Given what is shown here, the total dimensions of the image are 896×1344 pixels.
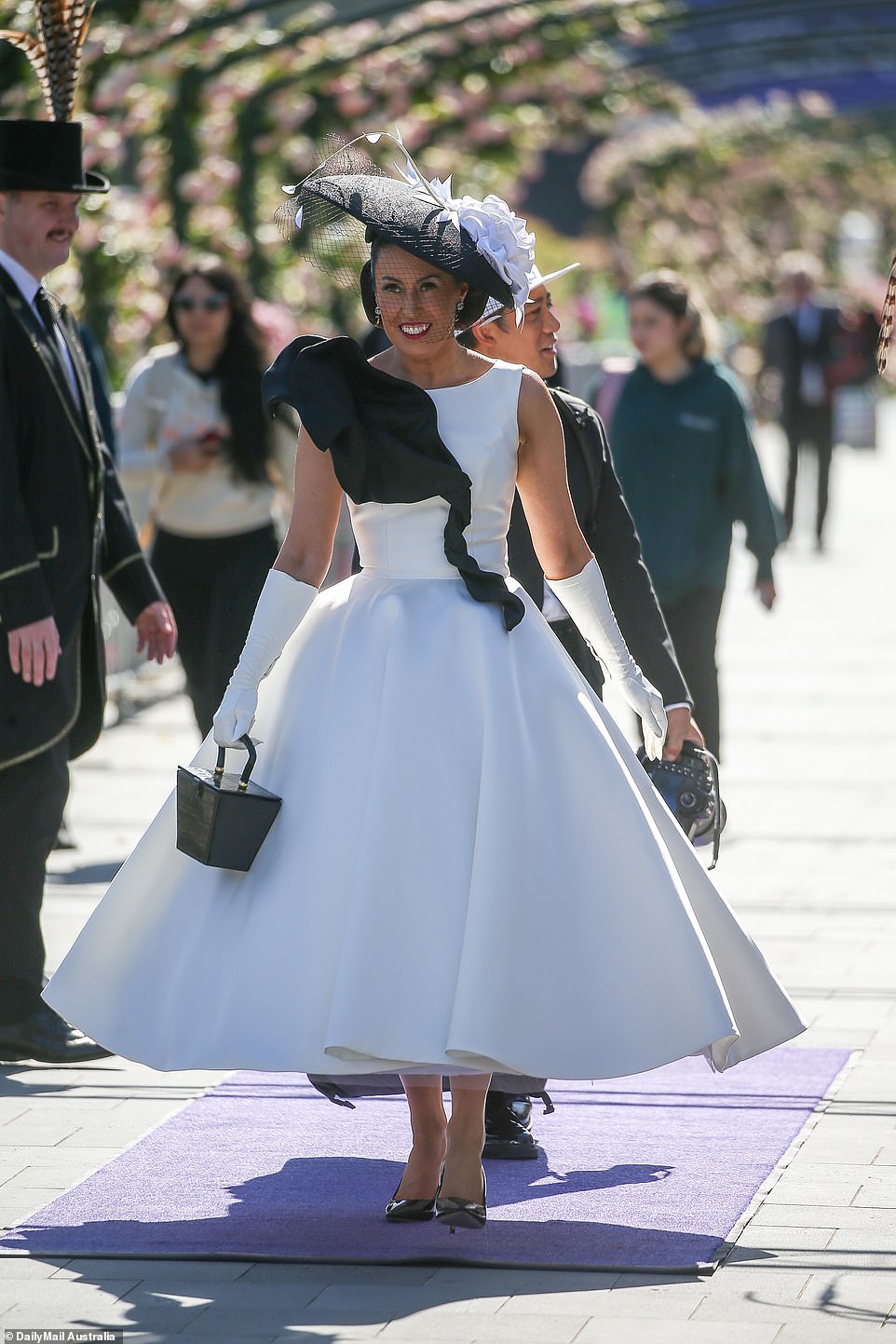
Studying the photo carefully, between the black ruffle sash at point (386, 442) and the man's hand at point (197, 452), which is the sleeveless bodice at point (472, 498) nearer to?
the black ruffle sash at point (386, 442)

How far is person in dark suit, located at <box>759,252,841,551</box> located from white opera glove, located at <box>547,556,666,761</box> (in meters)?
12.9

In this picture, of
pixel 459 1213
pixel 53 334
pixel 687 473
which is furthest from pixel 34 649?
pixel 687 473

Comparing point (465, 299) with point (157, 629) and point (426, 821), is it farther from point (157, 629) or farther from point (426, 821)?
point (157, 629)

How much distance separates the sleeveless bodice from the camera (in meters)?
4.05

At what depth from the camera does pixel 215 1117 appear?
4.78 metres

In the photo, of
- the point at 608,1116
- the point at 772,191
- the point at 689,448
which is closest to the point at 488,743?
the point at 608,1116

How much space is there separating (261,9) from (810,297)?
717 centimetres

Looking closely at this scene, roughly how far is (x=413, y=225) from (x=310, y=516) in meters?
0.53

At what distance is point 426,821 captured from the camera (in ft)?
12.6

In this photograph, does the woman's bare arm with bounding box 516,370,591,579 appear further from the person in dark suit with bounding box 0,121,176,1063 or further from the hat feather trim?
the hat feather trim

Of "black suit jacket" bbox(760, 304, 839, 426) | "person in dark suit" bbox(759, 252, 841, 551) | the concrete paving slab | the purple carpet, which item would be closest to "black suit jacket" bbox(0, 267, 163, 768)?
the purple carpet

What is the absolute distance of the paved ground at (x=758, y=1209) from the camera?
3.57 m

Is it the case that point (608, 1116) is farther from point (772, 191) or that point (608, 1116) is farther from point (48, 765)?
point (772, 191)

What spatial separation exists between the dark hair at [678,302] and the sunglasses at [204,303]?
1.27 m
